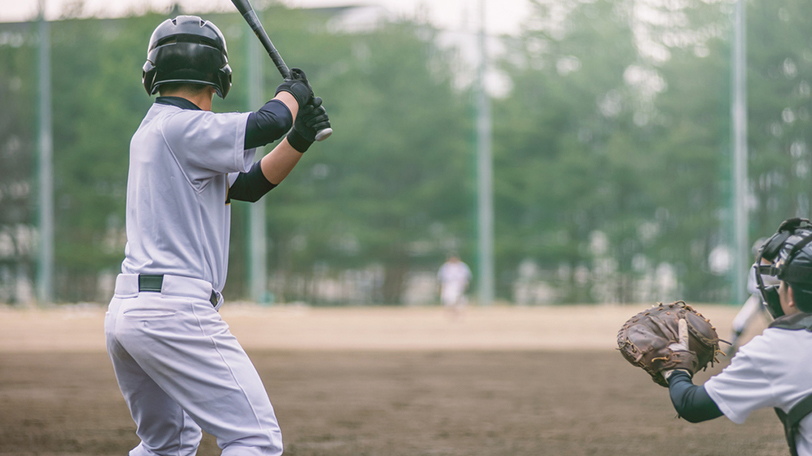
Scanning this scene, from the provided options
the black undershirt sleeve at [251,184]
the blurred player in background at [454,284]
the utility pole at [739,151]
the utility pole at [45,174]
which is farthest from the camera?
the utility pole at [45,174]

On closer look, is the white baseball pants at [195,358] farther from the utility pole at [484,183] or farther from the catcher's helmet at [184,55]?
the utility pole at [484,183]

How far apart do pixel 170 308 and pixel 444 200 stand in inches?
960

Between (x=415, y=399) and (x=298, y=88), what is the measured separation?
558cm

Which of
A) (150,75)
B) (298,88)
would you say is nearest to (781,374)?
(298,88)

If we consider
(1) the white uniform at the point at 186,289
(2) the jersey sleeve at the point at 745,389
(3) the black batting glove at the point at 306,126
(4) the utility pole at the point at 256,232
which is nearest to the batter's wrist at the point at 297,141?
(3) the black batting glove at the point at 306,126

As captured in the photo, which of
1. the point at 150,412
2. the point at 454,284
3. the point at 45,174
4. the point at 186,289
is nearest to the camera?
the point at 186,289

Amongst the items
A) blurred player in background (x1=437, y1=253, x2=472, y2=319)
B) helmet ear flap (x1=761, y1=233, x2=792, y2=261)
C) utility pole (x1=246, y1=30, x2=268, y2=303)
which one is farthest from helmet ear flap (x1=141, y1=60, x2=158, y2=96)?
utility pole (x1=246, y1=30, x2=268, y2=303)

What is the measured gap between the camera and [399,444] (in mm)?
5812

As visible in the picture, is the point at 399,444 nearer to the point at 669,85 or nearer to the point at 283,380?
the point at 283,380

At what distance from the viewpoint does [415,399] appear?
→ 793 centimetres

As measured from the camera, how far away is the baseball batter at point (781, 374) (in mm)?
2359

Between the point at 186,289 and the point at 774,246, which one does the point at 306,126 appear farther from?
the point at 774,246

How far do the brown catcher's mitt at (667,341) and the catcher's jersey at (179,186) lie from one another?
1449mm

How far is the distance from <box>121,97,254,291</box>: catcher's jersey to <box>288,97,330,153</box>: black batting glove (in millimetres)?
287
